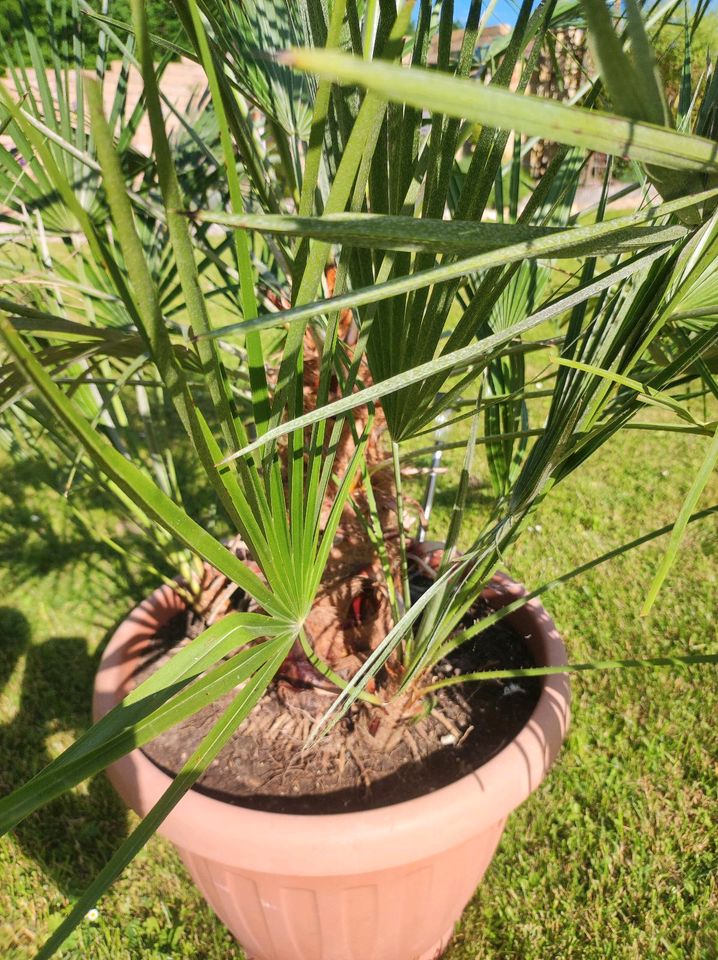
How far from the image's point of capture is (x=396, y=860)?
0.68 metres

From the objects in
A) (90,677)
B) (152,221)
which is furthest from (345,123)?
(90,677)

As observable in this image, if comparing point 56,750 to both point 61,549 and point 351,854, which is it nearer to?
point 61,549

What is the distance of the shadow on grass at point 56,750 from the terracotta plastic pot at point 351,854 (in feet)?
1.33

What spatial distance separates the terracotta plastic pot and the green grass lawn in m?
0.21

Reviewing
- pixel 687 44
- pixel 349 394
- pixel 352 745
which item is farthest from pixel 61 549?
pixel 687 44

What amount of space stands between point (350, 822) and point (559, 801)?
66 centimetres

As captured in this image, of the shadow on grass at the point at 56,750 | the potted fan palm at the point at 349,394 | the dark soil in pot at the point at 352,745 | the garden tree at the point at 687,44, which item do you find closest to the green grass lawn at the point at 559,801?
the shadow on grass at the point at 56,750

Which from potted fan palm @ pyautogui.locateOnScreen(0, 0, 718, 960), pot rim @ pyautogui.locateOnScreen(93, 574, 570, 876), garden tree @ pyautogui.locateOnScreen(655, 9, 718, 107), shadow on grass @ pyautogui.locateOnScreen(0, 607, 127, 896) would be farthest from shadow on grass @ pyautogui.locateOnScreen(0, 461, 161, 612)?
garden tree @ pyautogui.locateOnScreen(655, 9, 718, 107)

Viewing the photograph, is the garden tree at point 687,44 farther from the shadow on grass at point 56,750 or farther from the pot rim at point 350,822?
the shadow on grass at point 56,750

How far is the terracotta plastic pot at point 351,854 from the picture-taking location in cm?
67

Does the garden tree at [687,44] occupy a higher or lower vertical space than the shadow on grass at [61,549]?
higher

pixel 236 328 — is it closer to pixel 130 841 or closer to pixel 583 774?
pixel 130 841

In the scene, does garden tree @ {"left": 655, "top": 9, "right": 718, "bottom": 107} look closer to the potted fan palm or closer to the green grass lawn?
the potted fan palm

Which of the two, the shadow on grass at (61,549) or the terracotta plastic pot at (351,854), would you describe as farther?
the shadow on grass at (61,549)
